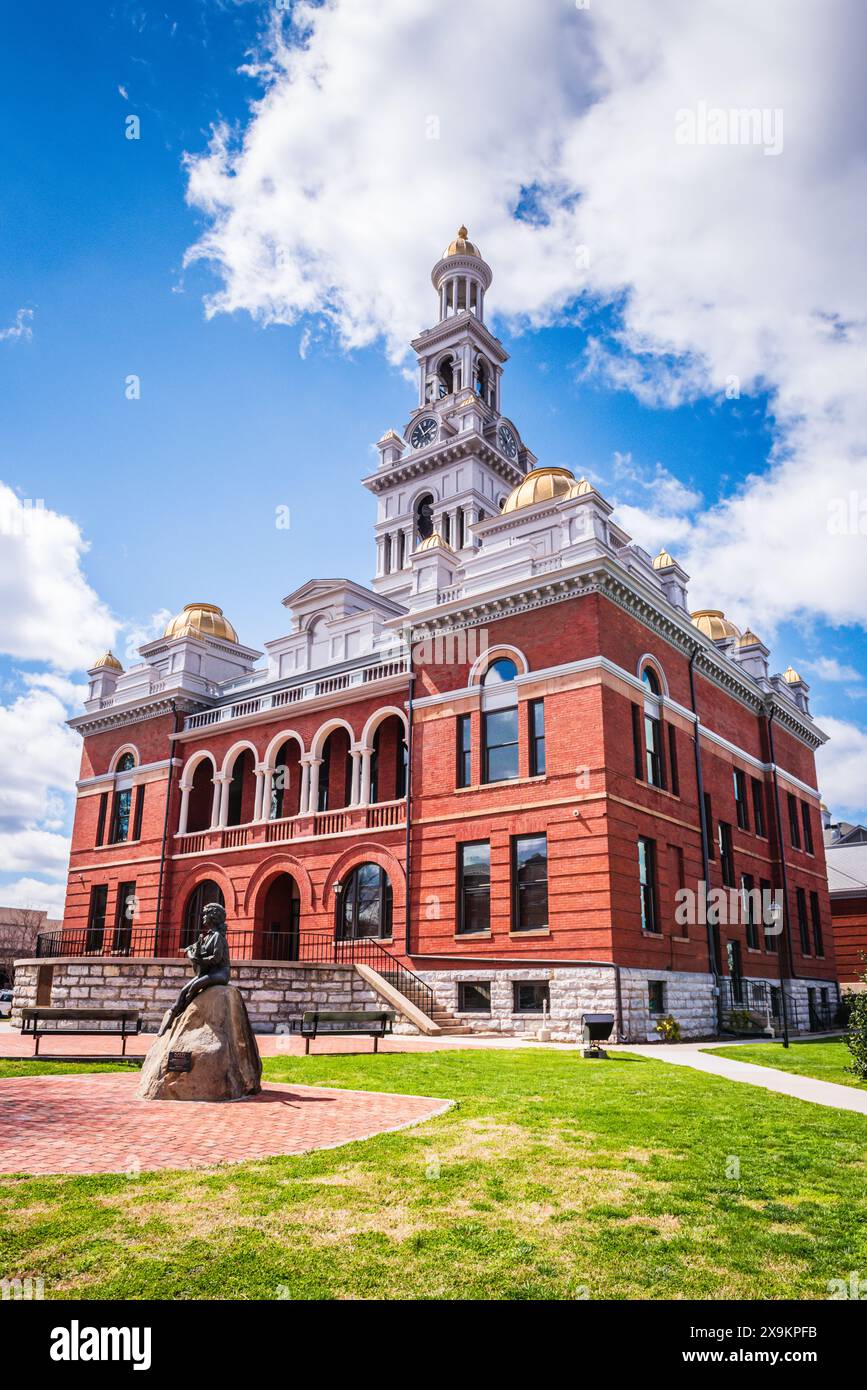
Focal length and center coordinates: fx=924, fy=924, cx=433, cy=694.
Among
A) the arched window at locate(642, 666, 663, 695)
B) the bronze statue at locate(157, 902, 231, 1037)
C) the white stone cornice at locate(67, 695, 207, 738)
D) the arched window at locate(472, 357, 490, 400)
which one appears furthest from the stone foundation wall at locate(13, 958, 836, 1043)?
the arched window at locate(472, 357, 490, 400)

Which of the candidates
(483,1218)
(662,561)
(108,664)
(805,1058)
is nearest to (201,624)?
(108,664)

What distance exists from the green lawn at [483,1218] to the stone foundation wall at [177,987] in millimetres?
14272

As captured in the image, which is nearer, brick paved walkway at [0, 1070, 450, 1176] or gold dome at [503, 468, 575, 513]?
brick paved walkway at [0, 1070, 450, 1176]

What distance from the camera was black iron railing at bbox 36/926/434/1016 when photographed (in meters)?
26.1

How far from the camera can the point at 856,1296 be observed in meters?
5.32

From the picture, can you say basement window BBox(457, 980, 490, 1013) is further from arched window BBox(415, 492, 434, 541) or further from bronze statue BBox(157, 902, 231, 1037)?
arched window BBox(415, 492, 434, 541)

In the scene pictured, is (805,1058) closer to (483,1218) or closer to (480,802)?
(480,802)

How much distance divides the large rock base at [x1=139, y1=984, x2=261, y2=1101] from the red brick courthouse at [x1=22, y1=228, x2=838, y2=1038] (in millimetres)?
11265

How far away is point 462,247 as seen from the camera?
192 ft

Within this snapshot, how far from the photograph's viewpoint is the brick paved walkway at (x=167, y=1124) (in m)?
7.97

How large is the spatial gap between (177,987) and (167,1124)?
14286mm

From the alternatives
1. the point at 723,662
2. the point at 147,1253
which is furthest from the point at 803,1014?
the point at 147,1253

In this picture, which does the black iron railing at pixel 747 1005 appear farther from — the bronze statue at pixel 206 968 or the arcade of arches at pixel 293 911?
the bronze statue at pixel 206 968
